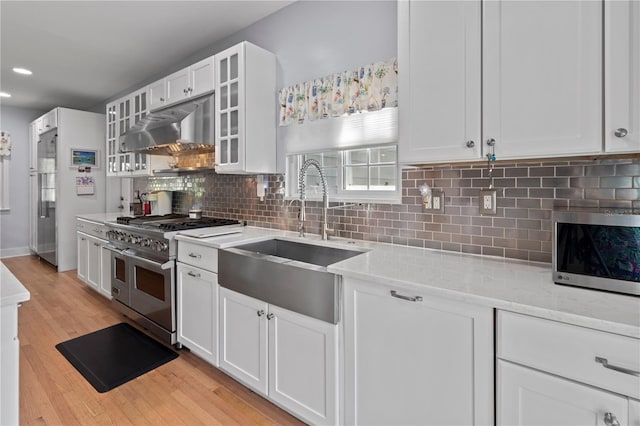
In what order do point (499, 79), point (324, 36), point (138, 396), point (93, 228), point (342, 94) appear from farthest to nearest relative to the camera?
point (93, 228) → point (324, 36) → point (342, 94) → point (138, 396) → point (499, 79)

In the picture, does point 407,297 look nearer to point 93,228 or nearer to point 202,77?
point 202,77

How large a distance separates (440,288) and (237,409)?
1441mm

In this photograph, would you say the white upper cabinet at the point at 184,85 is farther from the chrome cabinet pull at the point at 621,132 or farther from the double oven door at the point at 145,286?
the chrome cabinet pull at the point at 621,132

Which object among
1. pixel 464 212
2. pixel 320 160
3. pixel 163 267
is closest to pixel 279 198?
pixel 320 160

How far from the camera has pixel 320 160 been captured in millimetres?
2646

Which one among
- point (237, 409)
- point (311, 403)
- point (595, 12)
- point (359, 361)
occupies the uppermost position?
point (595, 12)

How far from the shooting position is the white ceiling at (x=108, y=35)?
2.72 m

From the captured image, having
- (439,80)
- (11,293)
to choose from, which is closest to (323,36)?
(439,80)

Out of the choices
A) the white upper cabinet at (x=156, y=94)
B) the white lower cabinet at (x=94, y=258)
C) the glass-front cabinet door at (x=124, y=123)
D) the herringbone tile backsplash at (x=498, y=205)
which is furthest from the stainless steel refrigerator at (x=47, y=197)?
the herringbone tile backsplash at (x=498, y=205)

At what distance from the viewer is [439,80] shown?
1564mm

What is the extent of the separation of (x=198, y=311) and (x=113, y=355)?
866mm

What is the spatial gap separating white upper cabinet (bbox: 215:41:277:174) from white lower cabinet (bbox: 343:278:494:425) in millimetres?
1474

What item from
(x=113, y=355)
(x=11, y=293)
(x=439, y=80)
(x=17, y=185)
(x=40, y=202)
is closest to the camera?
(x=11, y=293)

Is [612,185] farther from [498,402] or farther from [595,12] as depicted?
[498,402]
